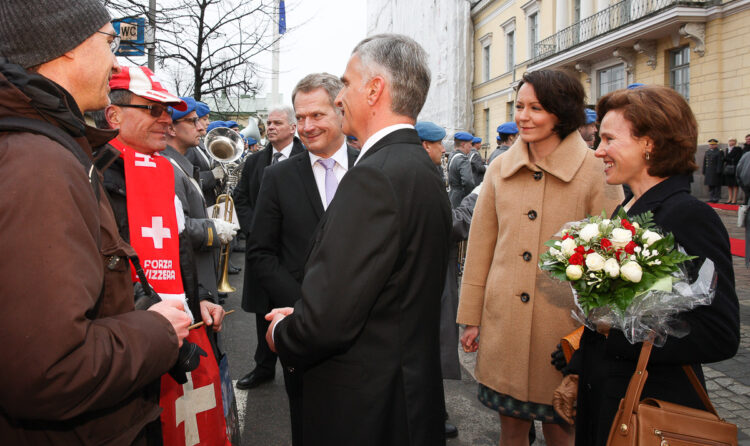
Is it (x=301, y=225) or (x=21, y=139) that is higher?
(x=21, y=139)

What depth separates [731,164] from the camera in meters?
17.5

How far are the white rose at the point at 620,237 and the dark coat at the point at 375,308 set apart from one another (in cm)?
58

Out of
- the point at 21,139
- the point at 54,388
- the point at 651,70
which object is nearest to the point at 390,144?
the point at 21,139

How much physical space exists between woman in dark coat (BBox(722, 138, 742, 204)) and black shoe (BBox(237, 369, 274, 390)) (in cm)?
1736

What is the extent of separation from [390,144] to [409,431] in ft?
3.08

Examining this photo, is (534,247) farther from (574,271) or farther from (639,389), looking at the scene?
(639,389)

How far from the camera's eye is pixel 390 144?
1.90 meters

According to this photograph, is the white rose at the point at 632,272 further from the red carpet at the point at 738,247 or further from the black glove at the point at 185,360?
the red carpet at the point at 738,247

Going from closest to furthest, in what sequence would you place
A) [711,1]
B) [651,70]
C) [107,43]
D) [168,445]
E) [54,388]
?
1. [54,388]
2. [107,43]
3. [168,445]
4. [711,1]
5. [651,70]

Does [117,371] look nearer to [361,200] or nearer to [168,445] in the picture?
[361,200]

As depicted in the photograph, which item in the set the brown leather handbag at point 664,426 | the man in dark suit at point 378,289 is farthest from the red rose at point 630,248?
the man in dark suit at point 378,289

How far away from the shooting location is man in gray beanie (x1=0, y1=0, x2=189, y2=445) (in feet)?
3.89

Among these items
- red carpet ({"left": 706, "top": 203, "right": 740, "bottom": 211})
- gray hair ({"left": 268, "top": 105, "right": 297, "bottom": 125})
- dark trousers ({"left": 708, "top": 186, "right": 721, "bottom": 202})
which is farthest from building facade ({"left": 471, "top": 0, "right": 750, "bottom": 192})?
gray hair ({"left": 268, "top": 105, "right": 297, "bottom": 125})

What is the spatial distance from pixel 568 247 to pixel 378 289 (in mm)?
779
